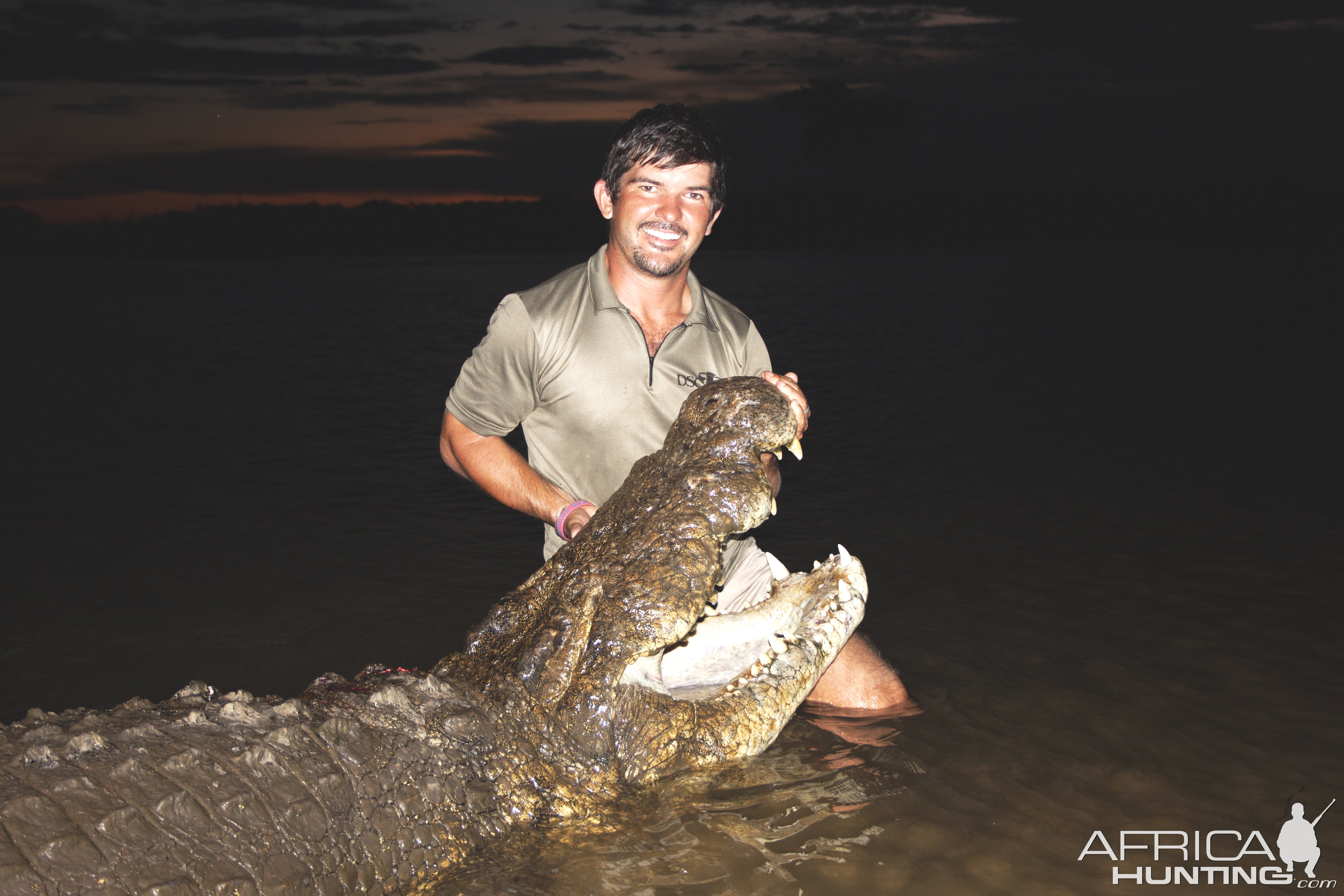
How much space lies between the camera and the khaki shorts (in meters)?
3.60

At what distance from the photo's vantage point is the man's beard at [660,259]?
11.2ft

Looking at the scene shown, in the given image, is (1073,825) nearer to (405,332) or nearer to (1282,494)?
(1282,494)

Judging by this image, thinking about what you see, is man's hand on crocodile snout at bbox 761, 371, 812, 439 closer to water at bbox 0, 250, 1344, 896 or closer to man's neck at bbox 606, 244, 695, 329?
man's neck at bbox 606, 244, 695, 329

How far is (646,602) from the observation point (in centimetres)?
254

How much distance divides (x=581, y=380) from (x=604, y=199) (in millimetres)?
681

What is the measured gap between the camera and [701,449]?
8.57ft

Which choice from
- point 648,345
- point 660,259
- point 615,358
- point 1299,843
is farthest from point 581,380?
point 1299,843

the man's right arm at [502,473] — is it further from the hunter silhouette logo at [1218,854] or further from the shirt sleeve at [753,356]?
the hunter silhouette logo at [1218,854]

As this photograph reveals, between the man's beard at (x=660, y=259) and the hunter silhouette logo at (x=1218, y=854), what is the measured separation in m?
2.18

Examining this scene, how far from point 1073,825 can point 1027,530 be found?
10.7ft

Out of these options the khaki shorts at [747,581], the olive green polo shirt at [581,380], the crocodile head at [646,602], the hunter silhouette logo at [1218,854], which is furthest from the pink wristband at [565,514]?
the hunter silhouette logo at [1218,854]

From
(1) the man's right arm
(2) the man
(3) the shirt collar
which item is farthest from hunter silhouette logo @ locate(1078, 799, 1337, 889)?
(3) the shirt collar

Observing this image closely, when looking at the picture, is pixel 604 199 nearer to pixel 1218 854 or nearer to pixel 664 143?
pixel 664 143

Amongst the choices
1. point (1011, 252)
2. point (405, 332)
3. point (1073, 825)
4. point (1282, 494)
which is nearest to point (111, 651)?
point (1073, 825)
